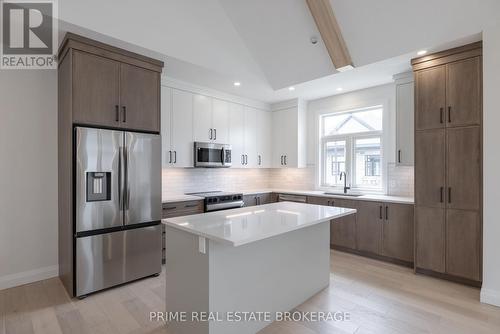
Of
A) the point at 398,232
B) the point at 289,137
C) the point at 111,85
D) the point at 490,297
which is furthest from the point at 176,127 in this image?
the point at 490,297

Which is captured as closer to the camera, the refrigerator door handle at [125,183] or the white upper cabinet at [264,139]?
the refrigerator door handle at [125,183]

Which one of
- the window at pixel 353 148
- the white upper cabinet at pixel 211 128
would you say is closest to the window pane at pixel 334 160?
the window at pixel 353 148

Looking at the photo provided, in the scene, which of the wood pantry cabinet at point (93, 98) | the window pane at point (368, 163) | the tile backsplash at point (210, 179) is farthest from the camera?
the window pane at point (368, 163)

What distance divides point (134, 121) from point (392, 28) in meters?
3.15

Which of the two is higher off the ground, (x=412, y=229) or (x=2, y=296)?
(x=412, y=229)

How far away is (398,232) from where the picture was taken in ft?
12.1

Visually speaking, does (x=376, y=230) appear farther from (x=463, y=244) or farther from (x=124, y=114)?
(x=124, y=114)

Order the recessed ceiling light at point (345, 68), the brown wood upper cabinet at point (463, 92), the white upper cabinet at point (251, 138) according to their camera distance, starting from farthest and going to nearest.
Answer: the white upper cabinet at point (251, 138) < the recessed ceiling light at point (345, 68) < the brown wood upper cabinet at point (463, 92)

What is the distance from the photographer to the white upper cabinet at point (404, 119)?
12.3ft

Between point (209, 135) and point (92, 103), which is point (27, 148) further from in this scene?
point (209, 135)

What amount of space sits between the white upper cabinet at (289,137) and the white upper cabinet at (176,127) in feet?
6.69

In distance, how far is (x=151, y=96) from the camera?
328cm

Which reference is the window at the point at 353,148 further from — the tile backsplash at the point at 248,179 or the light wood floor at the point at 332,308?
the light wood floor at the point at 332,308

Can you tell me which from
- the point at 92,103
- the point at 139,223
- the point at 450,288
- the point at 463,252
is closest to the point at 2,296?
the point at 139,223
